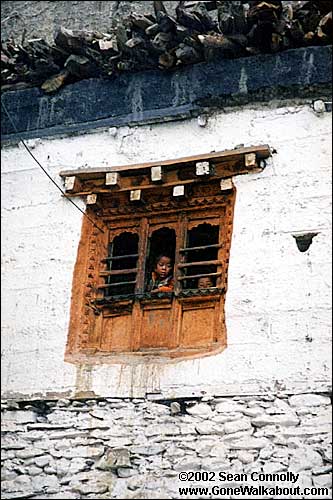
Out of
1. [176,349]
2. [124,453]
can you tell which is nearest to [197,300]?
[176,349]

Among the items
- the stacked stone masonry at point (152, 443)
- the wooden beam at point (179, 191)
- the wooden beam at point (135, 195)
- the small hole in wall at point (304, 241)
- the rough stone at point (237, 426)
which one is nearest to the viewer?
the stacked stone masonry at point (152, 443)

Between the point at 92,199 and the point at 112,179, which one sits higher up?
the point at 112,179

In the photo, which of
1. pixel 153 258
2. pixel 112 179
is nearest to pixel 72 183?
pixel 112 179

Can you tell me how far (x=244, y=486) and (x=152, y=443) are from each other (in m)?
0.76

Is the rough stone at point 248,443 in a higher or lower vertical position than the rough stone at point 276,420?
lower

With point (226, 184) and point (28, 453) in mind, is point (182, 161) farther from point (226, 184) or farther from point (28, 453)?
point (28, 453)

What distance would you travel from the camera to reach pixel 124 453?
6324 millimetres

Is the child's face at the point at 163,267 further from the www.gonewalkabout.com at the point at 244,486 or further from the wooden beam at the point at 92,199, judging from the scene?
the www.gonewalkabout.com at the point at 244,486

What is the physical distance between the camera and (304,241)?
6.48 m

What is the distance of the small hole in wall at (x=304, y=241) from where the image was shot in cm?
646

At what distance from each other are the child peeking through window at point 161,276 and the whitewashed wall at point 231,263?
2.08 feet

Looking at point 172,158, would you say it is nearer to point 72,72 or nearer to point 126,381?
point 72,72

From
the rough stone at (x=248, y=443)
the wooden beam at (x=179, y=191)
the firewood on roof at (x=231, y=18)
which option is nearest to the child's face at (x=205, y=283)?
the wooden beam at (x=179, y=191)

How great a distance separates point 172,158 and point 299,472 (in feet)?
8.95
